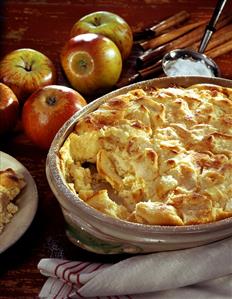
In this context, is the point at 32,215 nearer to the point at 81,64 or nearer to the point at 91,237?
the point at 91,237

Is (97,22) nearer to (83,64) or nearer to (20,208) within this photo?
(83,64)

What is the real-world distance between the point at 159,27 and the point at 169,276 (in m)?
0.90

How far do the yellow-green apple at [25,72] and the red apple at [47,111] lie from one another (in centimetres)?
11

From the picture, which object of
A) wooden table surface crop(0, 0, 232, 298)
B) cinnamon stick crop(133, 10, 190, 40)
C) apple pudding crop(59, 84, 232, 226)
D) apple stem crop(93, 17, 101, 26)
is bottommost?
wooden table surface crop(0, 0, 232, 298)

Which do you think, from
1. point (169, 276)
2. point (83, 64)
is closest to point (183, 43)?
point (83, 64)

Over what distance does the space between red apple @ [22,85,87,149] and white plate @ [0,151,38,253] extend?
0.10 metres

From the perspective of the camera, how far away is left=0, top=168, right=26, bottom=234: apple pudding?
3.54 feet

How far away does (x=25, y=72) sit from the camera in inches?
55.9

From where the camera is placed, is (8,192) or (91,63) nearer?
(8,192)

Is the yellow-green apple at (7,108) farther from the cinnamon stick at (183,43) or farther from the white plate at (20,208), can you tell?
the cinnamon stick at (183,43)

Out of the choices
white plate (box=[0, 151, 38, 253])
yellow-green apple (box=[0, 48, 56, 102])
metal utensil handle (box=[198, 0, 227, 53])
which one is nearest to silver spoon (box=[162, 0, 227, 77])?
metal utensil handle (box=[198, 0, 227, 53])

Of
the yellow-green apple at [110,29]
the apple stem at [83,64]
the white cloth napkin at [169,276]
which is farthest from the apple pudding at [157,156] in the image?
the yellow-green apple at [110,29]

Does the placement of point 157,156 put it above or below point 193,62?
above

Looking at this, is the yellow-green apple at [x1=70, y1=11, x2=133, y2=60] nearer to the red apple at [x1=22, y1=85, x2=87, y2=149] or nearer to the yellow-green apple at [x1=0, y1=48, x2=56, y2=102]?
the yellow-green apple at [x1=0, y1=48, x2=56, y2=102]
